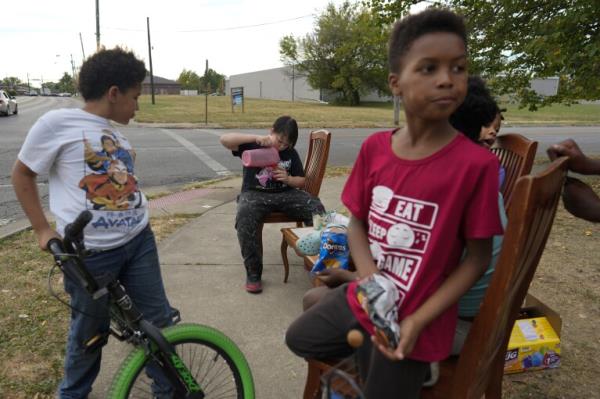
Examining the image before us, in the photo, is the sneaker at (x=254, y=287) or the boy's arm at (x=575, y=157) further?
the sneaker at (x=254, y=287)

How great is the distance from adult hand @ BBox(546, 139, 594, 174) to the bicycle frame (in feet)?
5.57

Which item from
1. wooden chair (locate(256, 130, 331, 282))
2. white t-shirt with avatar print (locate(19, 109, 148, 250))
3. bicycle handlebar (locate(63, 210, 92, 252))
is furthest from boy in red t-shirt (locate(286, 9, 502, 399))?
wooden chair (locate(256, 130, 331, 282))

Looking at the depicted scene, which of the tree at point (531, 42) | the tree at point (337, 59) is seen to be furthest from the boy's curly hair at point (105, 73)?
the tree at point (337, 59)

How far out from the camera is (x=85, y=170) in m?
1.94

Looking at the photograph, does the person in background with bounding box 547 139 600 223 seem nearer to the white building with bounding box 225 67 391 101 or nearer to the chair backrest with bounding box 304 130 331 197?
the chair backrest with bounding box 304 130 331 197

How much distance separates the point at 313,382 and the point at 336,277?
0.52 m

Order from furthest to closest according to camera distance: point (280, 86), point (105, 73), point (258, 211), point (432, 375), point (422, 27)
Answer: point (280, 86), point (258, 211), point (105, 73), point (432, 375), point (422, 27)

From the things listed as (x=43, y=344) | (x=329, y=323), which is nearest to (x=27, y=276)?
(x=43, y=344)

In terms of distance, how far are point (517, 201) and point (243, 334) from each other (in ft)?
7.21

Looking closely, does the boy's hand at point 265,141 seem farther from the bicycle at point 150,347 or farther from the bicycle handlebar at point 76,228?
the bicycle handlebar at point 76,228

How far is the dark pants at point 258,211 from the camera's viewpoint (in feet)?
12.1

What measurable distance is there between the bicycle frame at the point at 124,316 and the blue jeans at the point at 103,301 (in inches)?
2.4

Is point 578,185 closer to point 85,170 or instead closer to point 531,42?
point 85,170

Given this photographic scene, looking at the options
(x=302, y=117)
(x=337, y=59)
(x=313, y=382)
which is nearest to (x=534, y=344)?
(x=313, y=382)
